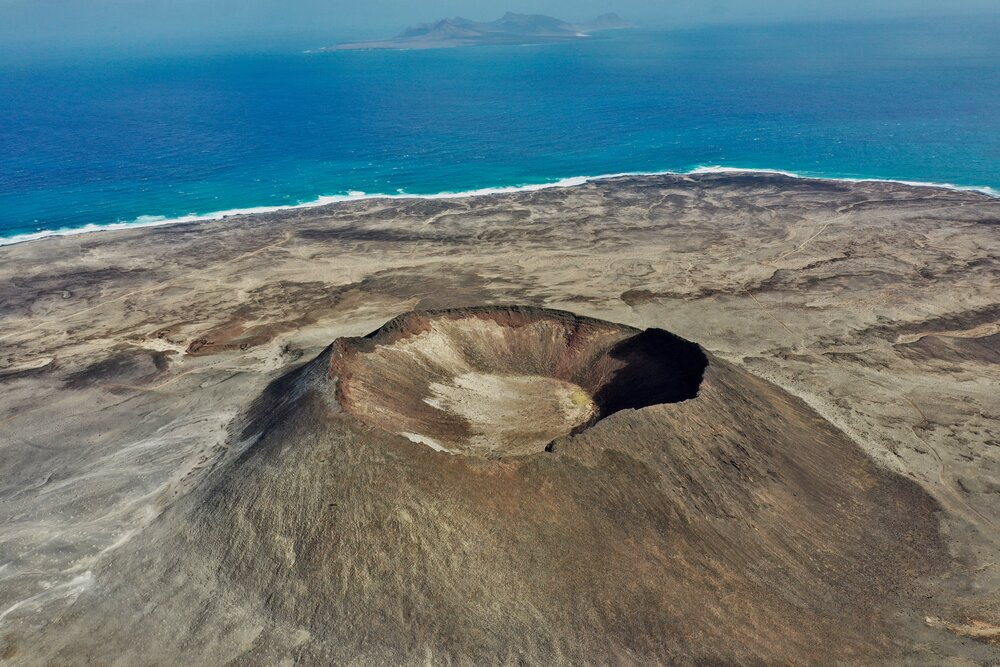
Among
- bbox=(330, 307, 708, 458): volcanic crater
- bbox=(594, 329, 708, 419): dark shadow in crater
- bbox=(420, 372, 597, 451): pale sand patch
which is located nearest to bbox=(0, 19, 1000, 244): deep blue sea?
bbox=(330, 307, 708, 458): volcanic crater

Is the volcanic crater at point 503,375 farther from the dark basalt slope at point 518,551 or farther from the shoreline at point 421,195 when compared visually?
the shoreline at point 421,195

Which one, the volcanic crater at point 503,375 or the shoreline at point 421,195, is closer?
the volcanic crater at point 503,375

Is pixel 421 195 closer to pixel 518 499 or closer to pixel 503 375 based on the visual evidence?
pixel 503 375

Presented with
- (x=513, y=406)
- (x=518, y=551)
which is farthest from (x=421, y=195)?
(x=518, y=551)

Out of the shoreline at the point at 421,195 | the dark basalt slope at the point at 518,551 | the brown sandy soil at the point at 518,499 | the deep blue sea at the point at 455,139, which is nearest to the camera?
the dark basalt slope at the point at 518,551

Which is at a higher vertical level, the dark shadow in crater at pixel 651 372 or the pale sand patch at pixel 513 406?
the dark shadow in crater at pixel 651 372

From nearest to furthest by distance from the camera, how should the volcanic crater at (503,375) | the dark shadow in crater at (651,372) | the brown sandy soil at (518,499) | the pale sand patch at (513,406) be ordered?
the brown sandy soil at (518,499) < the volcanic crater at (503,375) < the pale sand patch at (513,406) < the dark shadow in crater at (651,372)

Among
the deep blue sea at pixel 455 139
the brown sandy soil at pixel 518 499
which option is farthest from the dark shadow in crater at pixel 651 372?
the deep blue sea at pixel 455 139

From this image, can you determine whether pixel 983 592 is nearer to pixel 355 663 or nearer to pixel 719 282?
pixel 355 663
